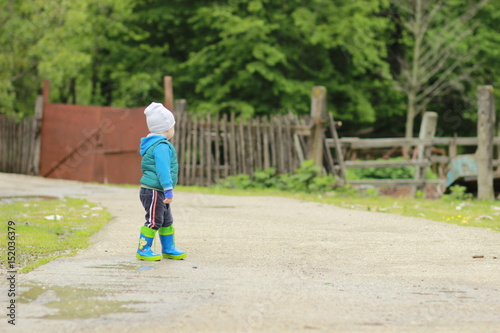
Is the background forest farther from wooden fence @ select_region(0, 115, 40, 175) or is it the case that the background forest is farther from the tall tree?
wooden fence @ select_region(0, 115, 40, 175)

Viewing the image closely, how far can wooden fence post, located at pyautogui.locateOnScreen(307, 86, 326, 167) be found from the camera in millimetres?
14016

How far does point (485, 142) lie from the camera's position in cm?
1246

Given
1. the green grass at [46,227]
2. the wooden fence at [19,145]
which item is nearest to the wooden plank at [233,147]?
the green grass at [46,227]

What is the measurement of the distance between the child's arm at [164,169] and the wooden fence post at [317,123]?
27.7ft

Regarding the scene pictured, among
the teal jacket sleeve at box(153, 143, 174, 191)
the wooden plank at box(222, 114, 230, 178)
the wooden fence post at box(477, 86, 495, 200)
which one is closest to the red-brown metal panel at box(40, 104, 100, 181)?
the wooden plank at box(222, 114, 230, 178)

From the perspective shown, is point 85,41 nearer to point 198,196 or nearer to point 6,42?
point 6,42

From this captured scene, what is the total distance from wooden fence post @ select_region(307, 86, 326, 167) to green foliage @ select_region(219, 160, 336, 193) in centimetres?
29

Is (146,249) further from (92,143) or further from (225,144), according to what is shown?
(92,143)

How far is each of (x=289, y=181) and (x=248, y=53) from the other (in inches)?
317

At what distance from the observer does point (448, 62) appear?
27.2 meters

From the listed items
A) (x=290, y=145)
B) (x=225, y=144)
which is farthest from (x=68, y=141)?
(x=290, y=145)

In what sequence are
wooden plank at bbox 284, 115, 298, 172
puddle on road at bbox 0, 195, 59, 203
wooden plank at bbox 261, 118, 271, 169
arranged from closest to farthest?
puddle on road at bbox 0, 195, 59, 203 → wooden plank at bbox 284, 115, 298, 172 → wooden plank at bbox 261, 118, 271, 169

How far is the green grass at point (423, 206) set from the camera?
349 inches

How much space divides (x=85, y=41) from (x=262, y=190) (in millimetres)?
11945
